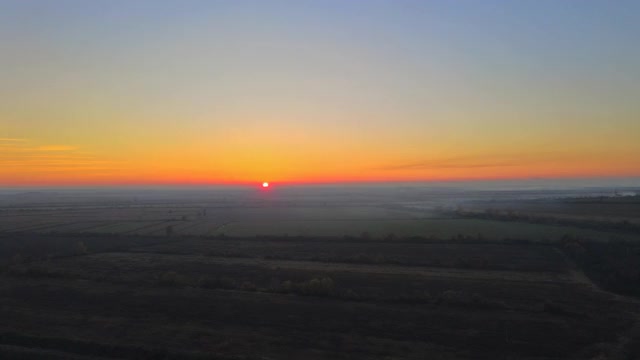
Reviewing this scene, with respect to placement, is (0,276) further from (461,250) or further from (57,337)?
(461,250)

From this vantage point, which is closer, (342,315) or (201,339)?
(201,339)

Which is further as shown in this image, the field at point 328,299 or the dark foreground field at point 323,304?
the field at point 328,299

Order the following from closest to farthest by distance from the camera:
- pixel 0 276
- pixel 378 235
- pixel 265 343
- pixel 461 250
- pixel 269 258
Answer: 1. pixel 265 343
2. pixel 0 276
3. pixel 269 258
4. pixel 461 250
5. pixel 378 235

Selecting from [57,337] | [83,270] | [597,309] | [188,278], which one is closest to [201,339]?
[57,337]

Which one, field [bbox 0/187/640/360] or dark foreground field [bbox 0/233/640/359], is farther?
field [bbox 0/187/640/360]

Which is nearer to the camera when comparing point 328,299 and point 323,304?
point 323,304

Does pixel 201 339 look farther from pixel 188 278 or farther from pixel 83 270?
pixel 83 270

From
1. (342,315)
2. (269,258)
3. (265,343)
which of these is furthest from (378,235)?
(265,343)

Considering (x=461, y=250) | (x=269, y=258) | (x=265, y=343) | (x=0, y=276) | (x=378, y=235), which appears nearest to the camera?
(x=265, y=343)
